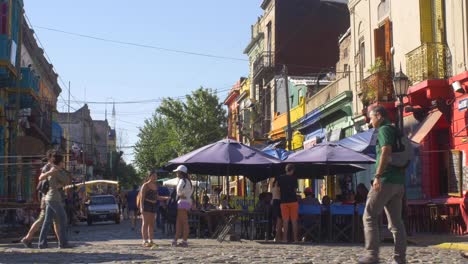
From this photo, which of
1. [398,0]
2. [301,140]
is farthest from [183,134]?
[398,0]

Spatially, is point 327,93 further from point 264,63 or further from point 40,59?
point 40,59

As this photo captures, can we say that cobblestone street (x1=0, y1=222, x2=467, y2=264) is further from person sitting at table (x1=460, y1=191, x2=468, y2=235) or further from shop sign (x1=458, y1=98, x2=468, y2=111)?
shop sign (x1=458, y1=98, x2=468, y2=111)

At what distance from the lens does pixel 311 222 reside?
55.0ft

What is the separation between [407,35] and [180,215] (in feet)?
36.4

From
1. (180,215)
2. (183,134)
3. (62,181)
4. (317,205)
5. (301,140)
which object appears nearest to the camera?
(62,181)

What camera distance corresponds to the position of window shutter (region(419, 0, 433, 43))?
852 inches

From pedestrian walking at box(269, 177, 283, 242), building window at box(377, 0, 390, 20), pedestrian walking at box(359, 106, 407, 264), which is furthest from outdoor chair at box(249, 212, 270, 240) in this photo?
building window at box(377, 0, 390, 20)

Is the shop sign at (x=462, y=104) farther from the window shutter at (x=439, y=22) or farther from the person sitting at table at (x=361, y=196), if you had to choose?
the person sitting at table at (x=361, y=196)

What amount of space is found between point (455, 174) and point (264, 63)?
29.8 meters

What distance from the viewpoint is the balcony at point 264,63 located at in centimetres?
4847

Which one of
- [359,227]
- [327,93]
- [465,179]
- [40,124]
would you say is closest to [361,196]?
[359,227]

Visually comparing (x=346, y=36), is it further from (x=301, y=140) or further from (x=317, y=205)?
(x=317, y=205)

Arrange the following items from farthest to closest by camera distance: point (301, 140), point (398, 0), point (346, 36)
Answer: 1. point (301, 140)
2. point (346, 36)
3. point (398, 0)

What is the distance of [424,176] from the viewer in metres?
22.4
